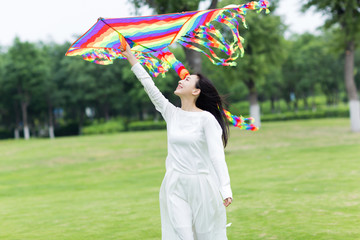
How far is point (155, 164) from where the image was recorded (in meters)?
21.7

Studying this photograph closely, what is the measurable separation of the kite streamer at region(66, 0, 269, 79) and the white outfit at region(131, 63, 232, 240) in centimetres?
107

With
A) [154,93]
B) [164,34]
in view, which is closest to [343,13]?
[164,34]

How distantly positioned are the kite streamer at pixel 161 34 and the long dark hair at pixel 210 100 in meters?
0.62

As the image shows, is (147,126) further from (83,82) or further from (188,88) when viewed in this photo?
(188,88)

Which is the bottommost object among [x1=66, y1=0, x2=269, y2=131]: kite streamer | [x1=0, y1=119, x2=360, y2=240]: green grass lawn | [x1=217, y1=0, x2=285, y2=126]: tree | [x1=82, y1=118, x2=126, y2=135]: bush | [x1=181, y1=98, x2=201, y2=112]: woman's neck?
[x1=0, y1=119, x2=360, y2=240]: green grass lawn

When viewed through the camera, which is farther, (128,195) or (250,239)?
(128,195)

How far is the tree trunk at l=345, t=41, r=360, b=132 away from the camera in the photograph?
1254 inches

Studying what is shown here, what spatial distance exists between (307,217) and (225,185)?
5.08 meters

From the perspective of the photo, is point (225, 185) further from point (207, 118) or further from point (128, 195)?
point (128, 195)

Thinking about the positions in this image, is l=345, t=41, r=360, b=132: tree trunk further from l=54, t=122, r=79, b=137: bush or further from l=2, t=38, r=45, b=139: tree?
l=54, t=122, r=79, b=137: bush

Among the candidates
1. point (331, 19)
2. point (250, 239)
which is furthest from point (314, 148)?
point (250, 239)

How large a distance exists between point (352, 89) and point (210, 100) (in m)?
28.7

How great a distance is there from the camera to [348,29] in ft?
104

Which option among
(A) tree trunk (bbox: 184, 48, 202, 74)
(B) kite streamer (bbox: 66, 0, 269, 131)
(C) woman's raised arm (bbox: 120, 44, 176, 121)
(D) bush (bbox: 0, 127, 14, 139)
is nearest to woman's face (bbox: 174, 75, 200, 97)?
(C) woman's raised arm (bbox: 120, 44, 176, 121)
